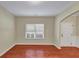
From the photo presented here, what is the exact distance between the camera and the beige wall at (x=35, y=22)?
8.96m

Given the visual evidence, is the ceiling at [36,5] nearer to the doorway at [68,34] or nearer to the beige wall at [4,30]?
the beige wall at [4,30]

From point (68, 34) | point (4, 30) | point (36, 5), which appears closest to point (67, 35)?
point (68, 34)

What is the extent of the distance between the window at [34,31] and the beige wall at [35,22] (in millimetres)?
234

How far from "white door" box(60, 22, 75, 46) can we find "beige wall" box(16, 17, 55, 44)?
1030 mm

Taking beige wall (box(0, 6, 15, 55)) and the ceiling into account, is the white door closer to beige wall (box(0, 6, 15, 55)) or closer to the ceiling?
the ceiling

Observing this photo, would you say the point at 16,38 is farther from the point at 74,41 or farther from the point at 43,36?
the point at 74,41

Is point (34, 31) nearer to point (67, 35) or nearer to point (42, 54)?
point (67, 35)

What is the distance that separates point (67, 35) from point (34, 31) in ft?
8.15

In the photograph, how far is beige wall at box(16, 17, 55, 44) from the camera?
29.4 ft

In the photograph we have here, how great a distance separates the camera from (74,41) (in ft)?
27.2

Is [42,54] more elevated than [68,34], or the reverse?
[68,34]

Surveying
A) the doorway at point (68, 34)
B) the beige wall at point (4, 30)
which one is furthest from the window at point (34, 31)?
the beige wall at point (4, 30)

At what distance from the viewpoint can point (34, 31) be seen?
9.03 m

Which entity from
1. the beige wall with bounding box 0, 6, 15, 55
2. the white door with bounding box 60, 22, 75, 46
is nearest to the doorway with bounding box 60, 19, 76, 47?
the white door with bounding box 60, 22, 75, 46
